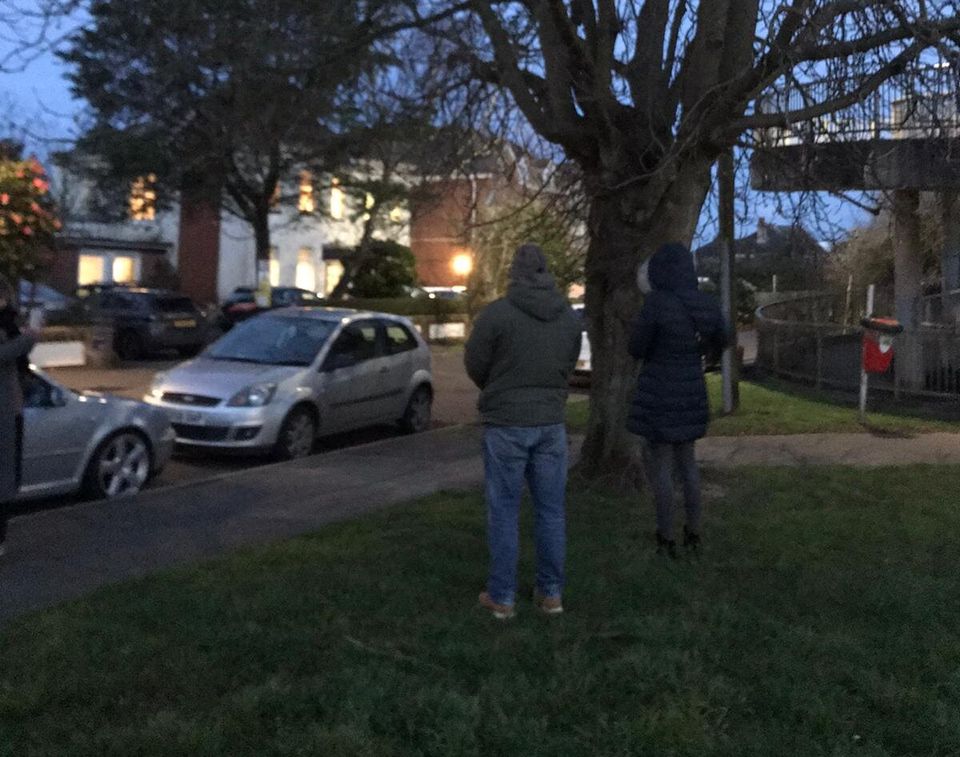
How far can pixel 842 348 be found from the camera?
1884 cm

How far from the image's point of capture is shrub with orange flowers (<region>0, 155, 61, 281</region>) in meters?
20.9

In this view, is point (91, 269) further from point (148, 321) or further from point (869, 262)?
point (869, 262)

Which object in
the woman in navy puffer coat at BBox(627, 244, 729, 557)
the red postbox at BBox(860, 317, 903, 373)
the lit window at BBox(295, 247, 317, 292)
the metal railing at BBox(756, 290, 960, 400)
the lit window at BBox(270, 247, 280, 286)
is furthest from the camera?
the lit window at BBox(295, 247, 317, 292)

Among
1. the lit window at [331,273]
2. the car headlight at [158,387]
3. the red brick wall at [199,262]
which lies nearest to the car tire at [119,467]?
the car headlight at [158,387]

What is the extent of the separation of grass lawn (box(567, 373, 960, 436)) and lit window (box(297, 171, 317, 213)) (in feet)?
56.9

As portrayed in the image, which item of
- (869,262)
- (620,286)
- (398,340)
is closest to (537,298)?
(620,286)

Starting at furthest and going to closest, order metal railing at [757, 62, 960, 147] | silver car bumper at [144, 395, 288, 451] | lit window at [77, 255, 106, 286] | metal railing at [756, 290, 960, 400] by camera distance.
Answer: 1. lit window at [77, 255, 106, 286]
2. metal railing at [756, 290, 960, 400]
3. silver car bumper at [144, 395, 288, 451]
4. metal railing at [757, 62, 960, 147]

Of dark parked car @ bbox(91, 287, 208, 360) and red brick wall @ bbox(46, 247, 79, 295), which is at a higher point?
red brick wall @ bbox(46, 247, 79, 295)

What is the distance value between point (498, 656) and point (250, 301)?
30723mm

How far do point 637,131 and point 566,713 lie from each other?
5624 mm

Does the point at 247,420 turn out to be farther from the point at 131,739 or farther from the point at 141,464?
the point at 131,739

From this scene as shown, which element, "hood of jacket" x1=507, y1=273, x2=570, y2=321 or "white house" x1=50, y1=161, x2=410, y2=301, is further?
"white house" x1=50, y1=161, x2=410, y2=301

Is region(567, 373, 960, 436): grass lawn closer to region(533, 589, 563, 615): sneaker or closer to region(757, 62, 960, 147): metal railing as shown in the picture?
region(757, 62, 960, 147): metal railing

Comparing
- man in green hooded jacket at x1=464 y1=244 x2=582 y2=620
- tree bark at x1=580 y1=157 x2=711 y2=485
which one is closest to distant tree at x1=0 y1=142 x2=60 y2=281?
tree bark at x1=580 y1=157 x2=711 y2=485
